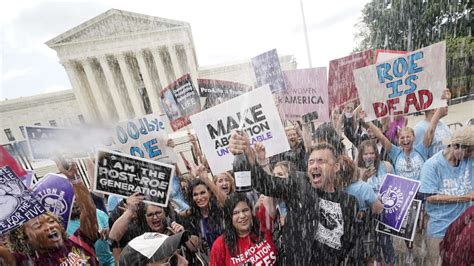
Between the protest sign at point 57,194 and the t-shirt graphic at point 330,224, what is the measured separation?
86.6 inches

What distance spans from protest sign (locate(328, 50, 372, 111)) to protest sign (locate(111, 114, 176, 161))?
2.28 metres

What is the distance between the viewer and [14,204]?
2.06 m

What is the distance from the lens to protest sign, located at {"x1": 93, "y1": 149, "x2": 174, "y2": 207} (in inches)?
93.9

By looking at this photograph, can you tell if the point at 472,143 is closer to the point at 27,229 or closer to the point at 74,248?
the point at 74,248

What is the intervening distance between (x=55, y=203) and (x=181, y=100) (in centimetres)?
228

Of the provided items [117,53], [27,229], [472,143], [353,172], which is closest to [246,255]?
[353,172]

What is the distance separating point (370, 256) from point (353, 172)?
70cm

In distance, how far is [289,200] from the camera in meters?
1.99

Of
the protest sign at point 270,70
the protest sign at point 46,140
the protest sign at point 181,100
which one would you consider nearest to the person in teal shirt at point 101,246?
the protest sign at point 46,140

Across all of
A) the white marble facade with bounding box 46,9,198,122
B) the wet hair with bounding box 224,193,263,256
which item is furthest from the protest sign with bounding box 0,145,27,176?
the white marble facade with bounding box 46,9,198,122

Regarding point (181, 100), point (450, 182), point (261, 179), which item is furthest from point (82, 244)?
point (450, 182)

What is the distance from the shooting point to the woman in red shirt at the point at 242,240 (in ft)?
6.18

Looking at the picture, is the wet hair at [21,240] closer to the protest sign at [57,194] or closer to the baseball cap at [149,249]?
the protest sign at [57,194]

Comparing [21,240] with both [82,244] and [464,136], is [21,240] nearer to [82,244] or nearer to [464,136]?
[82,244]
